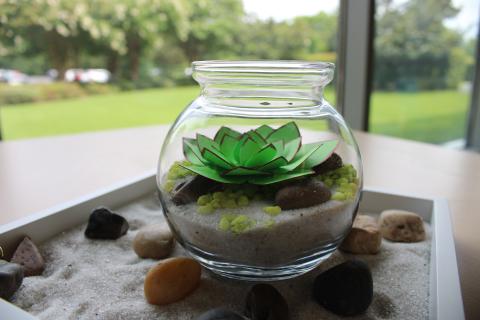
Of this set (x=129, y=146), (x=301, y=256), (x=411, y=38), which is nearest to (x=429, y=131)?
(x=411, y=38)

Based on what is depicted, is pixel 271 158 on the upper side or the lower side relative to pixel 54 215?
upper

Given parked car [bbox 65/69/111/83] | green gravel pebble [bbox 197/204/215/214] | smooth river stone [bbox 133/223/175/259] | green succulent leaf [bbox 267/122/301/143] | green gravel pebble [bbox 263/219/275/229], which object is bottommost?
parked car [bbox 65/69/111/83]

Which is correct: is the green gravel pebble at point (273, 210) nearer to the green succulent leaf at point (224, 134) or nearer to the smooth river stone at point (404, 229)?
the green succulent leaf at point (224, 134)

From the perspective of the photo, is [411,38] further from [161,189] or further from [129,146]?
[161,189]

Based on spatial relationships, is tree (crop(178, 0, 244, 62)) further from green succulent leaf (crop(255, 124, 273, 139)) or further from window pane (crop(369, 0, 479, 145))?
green succulent leaf (crop(255, 124, 273, 139))

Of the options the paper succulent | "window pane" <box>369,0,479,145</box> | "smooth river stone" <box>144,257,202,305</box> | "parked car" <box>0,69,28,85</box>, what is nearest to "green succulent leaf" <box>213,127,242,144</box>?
the paper succulent
